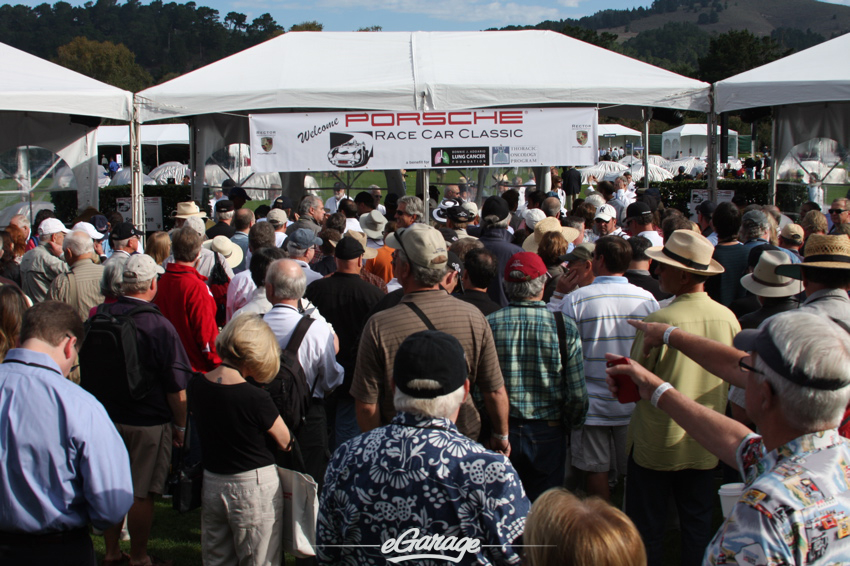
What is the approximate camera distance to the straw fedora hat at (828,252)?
130 inches

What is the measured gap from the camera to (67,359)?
2678 millimetres

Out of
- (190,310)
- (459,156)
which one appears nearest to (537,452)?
(190,310)

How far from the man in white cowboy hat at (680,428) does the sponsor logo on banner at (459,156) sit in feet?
20.7

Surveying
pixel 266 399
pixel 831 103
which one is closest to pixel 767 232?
pixel 266 399

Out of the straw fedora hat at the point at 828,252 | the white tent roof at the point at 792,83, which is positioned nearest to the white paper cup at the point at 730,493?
the straw fedora hat at the point at 828,252

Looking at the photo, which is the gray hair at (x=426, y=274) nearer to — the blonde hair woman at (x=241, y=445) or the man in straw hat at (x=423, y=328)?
the man in straw hat at (x=423, y=328)

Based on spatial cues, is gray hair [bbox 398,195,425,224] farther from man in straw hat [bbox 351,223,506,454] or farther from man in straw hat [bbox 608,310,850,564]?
man in straw hat [bbox 608,310,850,564]

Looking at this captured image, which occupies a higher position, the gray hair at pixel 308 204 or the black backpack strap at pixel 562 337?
the gray hair at pixel 308 204

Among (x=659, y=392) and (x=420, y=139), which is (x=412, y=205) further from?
(x=659, y=392)

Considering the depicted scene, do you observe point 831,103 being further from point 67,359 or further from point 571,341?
point 67,359

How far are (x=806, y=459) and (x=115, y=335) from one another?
3.14 metres

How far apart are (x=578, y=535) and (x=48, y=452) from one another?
1801mm

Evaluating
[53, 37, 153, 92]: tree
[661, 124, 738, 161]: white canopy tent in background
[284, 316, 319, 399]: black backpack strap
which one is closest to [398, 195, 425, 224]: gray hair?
[284, 316, 319, 399]: black backpack strap

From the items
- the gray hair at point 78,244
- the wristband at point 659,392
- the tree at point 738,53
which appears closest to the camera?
the wristband at point 659,392
